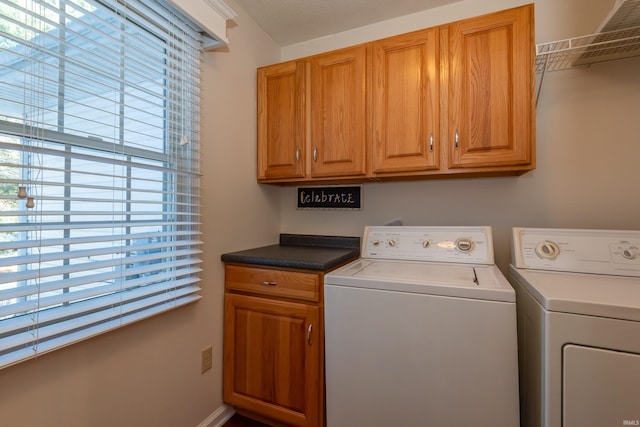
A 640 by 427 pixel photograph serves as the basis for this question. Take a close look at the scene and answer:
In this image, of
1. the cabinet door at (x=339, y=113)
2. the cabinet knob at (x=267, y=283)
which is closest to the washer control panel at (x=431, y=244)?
the cabinet door at (x=339, y=113)

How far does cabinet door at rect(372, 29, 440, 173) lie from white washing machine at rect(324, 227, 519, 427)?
1.96 feet

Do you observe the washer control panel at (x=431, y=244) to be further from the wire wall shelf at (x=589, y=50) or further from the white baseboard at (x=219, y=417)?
the white baseboard at (x=219, y=417)

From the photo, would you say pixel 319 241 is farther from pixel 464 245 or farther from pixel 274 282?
pixel 464 245

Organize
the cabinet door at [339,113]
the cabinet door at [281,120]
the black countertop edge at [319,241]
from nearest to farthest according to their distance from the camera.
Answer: the cabinet door at [339,113] → the cabinet door at [281,120] → the black countertop edge at [319,241]

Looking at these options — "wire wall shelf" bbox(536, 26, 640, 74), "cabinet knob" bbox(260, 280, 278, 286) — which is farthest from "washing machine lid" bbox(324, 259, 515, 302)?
"wire wall shelf" bbox(536, 26, 640, 74)

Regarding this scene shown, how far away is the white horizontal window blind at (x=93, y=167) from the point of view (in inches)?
33.1

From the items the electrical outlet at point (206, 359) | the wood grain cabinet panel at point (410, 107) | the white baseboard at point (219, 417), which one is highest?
the wood grain cabinet panel at point (410, 107)

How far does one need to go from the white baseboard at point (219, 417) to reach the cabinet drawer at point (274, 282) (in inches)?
26.2

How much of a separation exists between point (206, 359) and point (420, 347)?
1.10 meters

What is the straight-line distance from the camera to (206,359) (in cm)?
152

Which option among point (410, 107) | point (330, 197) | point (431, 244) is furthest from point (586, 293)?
point (330, 197)

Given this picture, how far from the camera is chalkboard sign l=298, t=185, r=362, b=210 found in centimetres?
201

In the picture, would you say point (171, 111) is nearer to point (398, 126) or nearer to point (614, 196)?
point (398, 126)

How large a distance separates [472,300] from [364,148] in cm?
95
